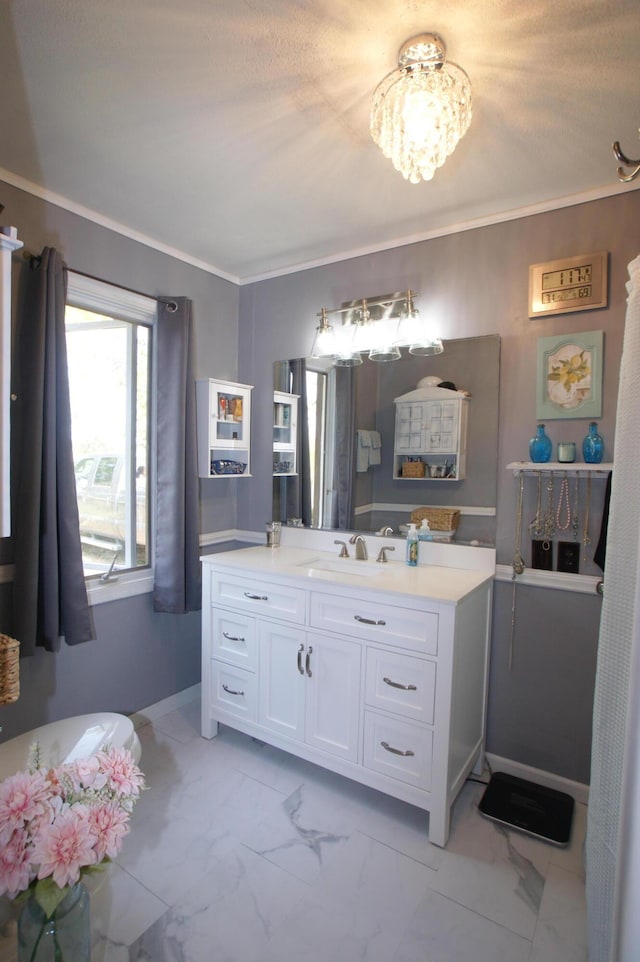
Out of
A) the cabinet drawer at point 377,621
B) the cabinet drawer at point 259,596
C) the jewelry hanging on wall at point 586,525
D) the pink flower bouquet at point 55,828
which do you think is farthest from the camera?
the cabinet drawer at point 259,596

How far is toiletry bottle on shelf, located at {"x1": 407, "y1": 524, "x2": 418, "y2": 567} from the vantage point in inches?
89.7

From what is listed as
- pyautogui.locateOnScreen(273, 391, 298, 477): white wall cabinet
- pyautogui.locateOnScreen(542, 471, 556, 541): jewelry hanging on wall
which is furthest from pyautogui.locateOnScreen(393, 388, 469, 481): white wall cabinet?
pyautogui.locateOnScreen(273, 391, 298, 477): white wall cabinet

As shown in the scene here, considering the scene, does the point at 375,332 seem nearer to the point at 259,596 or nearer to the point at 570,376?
the point at 570,376

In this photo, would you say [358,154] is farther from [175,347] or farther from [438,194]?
[175,347]

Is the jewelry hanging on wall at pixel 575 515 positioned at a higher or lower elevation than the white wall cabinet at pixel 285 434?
lower

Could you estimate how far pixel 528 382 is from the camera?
2086 millimetres

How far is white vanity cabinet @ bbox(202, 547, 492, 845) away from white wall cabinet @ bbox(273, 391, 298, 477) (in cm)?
63

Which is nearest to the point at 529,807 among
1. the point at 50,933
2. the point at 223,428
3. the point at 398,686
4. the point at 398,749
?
the point at 398,749

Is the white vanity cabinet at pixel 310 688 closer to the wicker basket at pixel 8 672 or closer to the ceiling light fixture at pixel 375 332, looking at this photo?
the wicker basket at pixel 8 672

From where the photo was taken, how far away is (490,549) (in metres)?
2.17

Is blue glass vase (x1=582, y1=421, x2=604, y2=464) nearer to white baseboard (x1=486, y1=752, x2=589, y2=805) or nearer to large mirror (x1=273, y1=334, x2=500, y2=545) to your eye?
large mirror (x1=273, y1=334, x2=500, y2=545)

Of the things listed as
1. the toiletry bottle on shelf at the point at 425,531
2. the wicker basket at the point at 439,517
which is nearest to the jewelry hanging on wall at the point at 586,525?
the wicker basket at the point at 439,517

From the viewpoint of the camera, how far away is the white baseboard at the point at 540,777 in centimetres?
200

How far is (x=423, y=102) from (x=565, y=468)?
1332 mm
